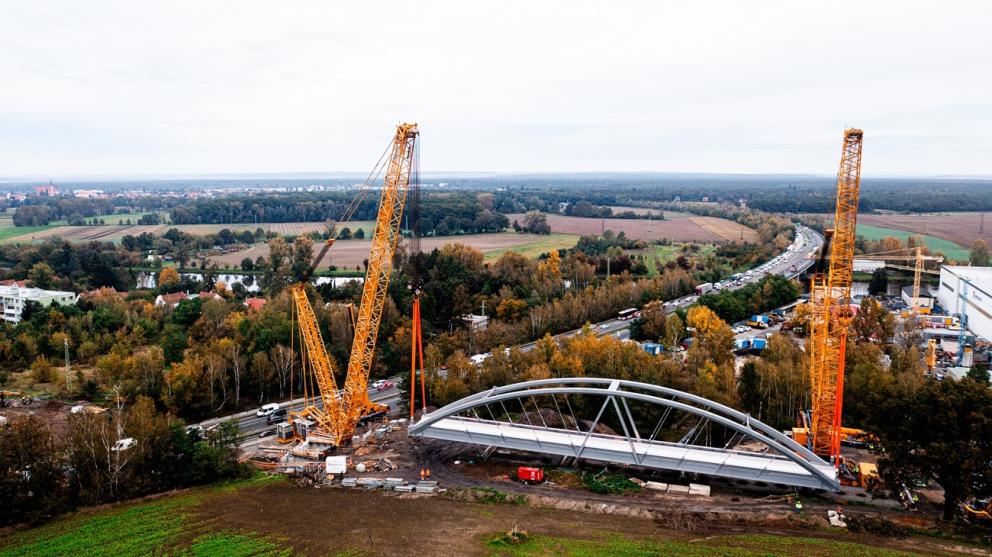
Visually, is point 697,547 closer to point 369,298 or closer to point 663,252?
point 369,298

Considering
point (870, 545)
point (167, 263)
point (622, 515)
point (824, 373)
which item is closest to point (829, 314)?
point (824, 373)

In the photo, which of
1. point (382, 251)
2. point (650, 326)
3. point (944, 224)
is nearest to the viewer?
point (382, 251)

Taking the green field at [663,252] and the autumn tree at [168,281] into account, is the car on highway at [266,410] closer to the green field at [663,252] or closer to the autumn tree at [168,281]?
the autumn tree at [168,281]

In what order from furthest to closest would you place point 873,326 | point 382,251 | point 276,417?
1. point 873,326
2. point 276,417
3. point 382,251

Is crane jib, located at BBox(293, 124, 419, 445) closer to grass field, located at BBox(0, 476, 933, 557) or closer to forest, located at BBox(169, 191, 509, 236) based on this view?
grass field, located at BBox(0, 476, 933, 557)

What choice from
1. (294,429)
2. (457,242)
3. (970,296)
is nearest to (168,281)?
(457,242)
